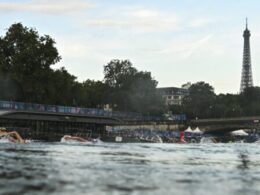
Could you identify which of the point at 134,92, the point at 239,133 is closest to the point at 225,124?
the point at 239,133

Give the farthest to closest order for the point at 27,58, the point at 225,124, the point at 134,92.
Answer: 1. the point at 134,92
2. the point at 225,124
3. the point at 27,58

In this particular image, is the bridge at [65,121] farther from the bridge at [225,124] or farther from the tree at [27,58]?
the tree at [27,58]

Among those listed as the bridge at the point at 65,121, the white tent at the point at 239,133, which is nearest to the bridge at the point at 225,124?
the bridge at the point at 65,121

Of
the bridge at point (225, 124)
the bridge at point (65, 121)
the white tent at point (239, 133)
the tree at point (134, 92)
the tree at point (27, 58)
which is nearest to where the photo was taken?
the bridge at point (65, 121)

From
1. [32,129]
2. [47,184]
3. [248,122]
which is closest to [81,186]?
[47,184]

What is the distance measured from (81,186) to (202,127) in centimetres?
15552

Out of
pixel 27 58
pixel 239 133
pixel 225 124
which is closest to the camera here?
pixel 27 58

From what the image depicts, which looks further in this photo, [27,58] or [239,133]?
[239,133]

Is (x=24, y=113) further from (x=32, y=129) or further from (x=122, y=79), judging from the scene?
(x=122, y=79)

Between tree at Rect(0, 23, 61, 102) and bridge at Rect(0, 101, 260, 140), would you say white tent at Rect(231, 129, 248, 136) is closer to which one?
bridge at Rect(0, 101, 260, 140)

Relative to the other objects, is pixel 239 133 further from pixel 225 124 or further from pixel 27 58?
pixel 27 58

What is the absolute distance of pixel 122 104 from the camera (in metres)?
191

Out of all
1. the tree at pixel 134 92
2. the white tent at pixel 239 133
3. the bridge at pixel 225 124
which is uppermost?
the tree at pixel 134 92

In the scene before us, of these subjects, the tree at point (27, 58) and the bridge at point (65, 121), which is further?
the tree at point (27, 58)
